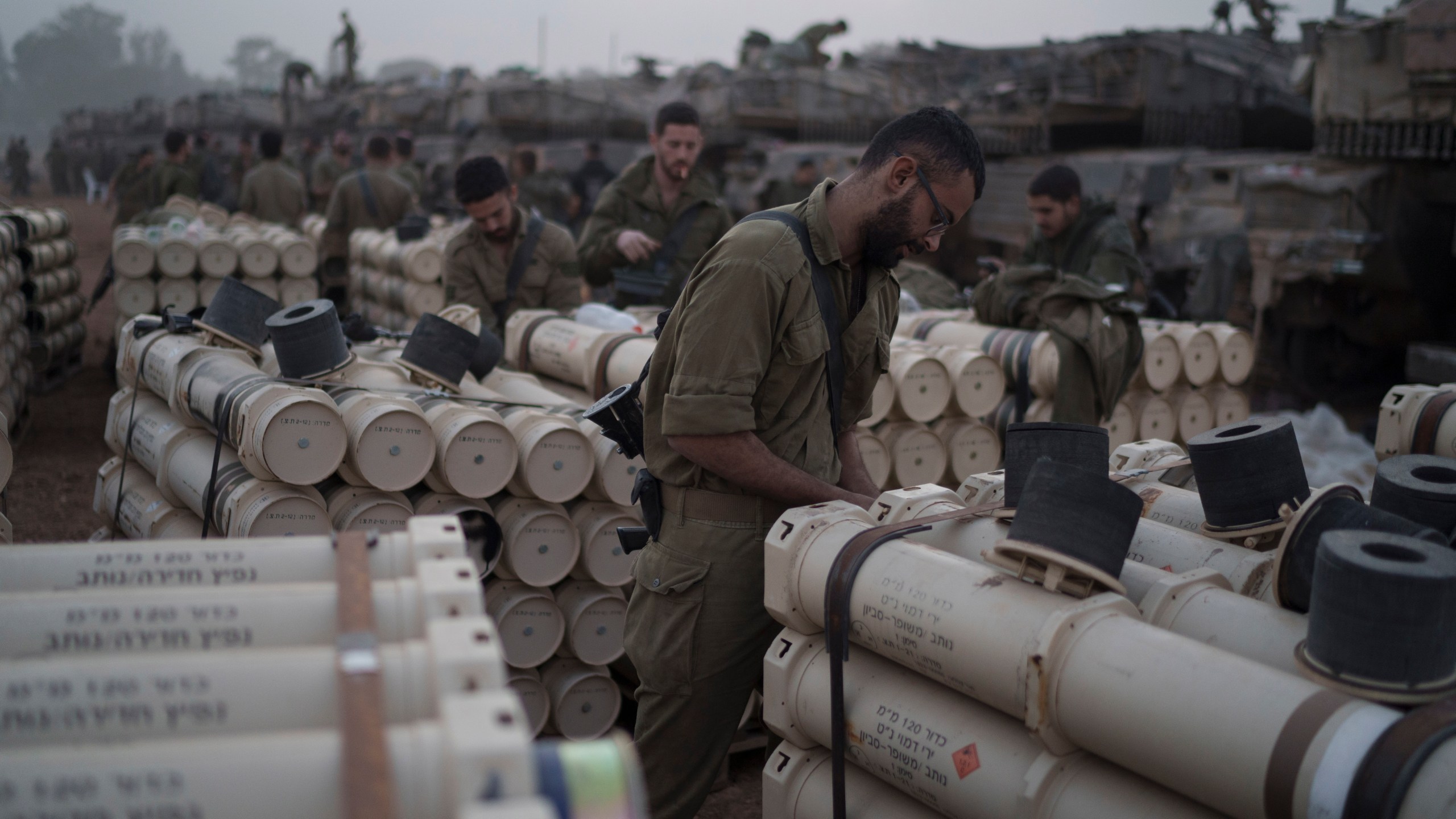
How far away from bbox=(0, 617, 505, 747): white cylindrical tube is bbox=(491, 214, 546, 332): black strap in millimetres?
4833

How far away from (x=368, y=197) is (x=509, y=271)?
220 inches

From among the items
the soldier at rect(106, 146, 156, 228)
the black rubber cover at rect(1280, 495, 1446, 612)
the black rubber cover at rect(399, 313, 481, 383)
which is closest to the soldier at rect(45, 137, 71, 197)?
the soldier at rect(106, 146, 156, 228)

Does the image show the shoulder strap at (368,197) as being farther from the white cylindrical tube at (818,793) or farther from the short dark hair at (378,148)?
the white cylindrical tube at (818,793)

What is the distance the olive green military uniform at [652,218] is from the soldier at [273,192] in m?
7.96

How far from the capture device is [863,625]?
7.82ft

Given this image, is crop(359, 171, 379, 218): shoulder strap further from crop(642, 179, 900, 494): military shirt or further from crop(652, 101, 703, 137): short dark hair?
crop(642, 179, 900, 494): military shirt

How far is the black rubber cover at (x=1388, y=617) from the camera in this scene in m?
1.76

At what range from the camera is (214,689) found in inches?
54.6

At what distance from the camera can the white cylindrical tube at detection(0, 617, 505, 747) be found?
1338 mm

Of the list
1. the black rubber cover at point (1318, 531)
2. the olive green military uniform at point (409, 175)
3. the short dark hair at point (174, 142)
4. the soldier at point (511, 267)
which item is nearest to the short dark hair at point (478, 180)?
the soldier at point (511, 267)

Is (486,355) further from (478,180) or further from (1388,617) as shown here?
(1388,617)

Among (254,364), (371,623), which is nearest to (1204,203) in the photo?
(254,364)

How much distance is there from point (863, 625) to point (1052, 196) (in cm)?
424

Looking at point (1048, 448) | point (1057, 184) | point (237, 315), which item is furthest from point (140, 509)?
point (1057, 184)
